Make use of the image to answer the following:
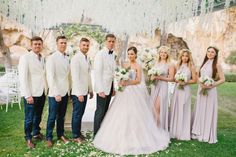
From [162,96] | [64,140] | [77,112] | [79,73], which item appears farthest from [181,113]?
[64,140]

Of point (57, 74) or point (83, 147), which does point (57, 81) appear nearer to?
point (57, 74)

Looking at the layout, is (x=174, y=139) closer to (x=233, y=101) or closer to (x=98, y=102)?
(x=98, y=102)

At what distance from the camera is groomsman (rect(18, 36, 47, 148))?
471cm

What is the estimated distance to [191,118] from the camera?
571 cm

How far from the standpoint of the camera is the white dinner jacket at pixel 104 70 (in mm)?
4977

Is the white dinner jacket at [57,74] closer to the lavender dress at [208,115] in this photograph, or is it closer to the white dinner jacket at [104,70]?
the white dinner jacket at [104,70]

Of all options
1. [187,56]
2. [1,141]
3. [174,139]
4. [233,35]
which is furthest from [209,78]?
[233,35]

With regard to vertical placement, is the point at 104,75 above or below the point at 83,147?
above

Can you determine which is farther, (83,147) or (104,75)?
(104,75)

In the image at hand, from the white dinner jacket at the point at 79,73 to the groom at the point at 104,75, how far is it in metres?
0.16

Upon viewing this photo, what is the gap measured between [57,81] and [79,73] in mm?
359

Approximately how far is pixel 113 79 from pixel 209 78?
A: 162 cm

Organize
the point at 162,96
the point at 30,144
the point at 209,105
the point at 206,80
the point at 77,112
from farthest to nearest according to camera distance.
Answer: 1. the point at 162,96
2. the point at 209,105
3. the point at 206,80
4. the point at 77,112
5. the point at 30,144

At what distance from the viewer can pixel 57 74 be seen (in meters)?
4.77
